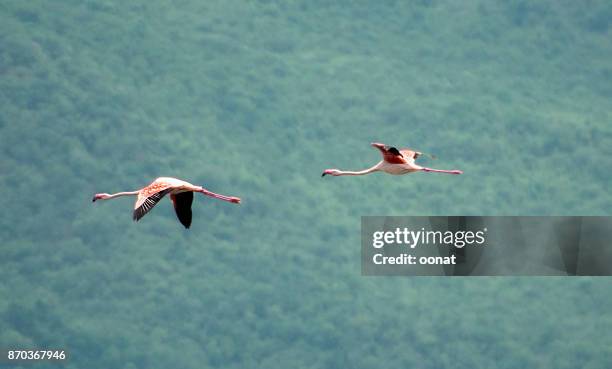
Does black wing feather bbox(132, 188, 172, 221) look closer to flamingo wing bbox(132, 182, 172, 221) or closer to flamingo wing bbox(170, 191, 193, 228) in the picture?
flamingo wing bbox(132, 182, 172, 221)

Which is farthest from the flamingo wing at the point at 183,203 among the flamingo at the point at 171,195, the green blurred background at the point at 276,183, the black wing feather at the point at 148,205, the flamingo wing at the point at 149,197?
the green blurred background at the point at 276,183

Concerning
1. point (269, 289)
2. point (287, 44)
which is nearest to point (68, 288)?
point (269, 289)

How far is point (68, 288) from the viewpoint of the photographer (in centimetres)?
10575

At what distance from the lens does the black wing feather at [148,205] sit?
31.0 meters

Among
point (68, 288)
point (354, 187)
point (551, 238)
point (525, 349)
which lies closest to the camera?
point (551, 238)

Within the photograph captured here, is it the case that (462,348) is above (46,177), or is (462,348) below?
below

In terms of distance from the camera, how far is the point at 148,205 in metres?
31.6

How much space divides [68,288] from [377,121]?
1165 inches

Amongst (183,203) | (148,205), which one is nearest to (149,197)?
(148,205)

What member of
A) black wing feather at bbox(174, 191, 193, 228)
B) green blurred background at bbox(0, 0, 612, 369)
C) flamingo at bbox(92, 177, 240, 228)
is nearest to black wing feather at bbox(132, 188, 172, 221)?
flamingo at bbox(92, 177, 240, 228)

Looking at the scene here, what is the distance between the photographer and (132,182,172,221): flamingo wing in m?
31.2

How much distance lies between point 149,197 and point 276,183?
284 ft

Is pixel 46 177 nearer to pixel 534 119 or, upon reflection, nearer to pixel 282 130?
pixel 282 130

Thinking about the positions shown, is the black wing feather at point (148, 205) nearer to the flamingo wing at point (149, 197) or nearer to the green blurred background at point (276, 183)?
the flamingo wing at point (149, 197)
